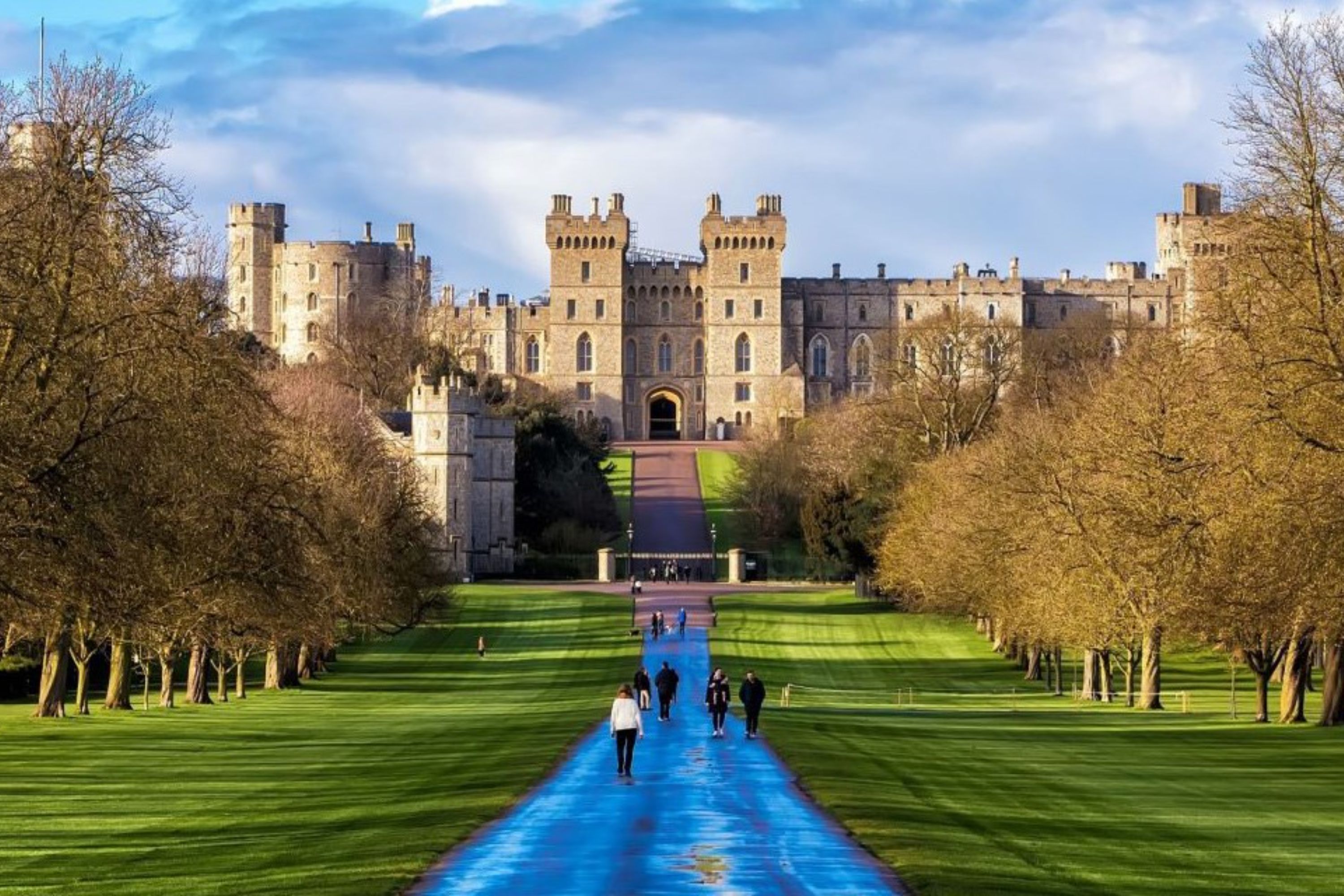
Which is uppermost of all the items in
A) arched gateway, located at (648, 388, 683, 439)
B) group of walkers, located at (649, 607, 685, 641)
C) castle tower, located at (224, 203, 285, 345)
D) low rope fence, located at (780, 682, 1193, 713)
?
castle tower, located at (224, 203, 285, 345)

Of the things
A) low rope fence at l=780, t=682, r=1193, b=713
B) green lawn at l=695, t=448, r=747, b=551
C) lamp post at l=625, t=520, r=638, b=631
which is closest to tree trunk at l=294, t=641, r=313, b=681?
low rope fence at l=780, t=682, r=1193, b=713

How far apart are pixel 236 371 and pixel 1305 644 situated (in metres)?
19.4

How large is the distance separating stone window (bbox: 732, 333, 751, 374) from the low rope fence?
279ft

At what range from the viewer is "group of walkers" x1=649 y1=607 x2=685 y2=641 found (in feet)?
220

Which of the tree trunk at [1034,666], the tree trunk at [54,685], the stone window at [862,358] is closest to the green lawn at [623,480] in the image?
the stone window at [862,358]

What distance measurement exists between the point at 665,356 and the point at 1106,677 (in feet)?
307

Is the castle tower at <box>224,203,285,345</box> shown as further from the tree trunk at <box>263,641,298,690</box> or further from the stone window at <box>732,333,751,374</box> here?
the tree trunk at <box>263,641,298,690</box>

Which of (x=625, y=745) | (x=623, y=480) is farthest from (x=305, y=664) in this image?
(x=623, y=480)

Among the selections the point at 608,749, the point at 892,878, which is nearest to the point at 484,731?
the point at 608,749

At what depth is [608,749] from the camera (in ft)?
104

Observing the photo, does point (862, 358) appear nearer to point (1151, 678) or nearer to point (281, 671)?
point (281, 671)

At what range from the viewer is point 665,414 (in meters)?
144

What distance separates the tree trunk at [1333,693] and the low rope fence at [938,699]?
6008 mm

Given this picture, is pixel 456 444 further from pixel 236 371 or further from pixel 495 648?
pixel 236 371
